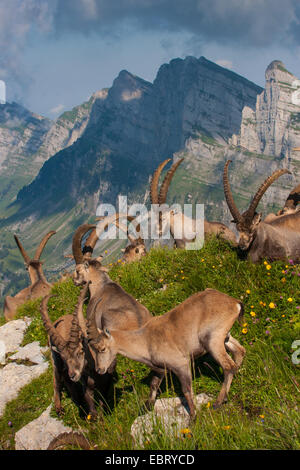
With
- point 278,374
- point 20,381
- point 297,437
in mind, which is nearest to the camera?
point 297,437

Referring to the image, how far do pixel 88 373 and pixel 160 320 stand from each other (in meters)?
1.90

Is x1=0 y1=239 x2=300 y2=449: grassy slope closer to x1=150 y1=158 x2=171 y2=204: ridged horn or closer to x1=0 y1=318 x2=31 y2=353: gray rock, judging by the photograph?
x1=0 y1=318 x2=31 y2=353: gray rock

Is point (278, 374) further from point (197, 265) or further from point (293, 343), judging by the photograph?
point (197, 265)

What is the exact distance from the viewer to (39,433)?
8234 millimetres

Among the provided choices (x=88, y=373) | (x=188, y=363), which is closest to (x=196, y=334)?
(x=188, y=363)

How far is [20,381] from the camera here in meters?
10.8

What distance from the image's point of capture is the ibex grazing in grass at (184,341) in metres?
6.99

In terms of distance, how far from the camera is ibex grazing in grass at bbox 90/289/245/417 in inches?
275

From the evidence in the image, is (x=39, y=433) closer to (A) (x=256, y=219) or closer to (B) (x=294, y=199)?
(A) (x=256, y=219)

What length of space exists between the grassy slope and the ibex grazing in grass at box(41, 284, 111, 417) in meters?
0.32

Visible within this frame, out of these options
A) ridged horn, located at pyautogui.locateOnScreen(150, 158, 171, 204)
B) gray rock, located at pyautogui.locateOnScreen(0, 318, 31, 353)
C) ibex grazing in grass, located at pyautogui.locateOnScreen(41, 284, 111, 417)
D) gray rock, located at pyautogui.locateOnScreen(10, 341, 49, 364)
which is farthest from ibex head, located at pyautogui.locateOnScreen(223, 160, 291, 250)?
gray rock, located at pyautogui.locateOnScreen(0, 318, 31, 353)

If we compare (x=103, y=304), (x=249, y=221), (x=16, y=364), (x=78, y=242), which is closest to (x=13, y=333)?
(x=16, y=364)

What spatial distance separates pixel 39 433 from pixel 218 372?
389cm

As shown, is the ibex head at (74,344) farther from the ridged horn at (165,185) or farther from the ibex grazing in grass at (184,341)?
the ridged horn at (165,185)
